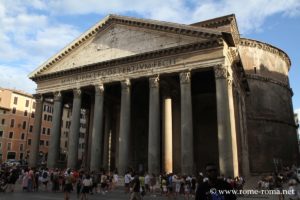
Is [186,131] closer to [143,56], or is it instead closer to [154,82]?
[154,82]

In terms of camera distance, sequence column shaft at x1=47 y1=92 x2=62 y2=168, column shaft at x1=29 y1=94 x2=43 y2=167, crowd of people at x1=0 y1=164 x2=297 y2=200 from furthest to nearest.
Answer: column shaft at x1=29 y1=94 x2=43 y2=167 → column shaft at x1=47 y1=92 x2=62 y2=168 → crowd of people at x1=0 y1=164 x2=297 y2=200

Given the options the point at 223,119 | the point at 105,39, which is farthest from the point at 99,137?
the point at 223,119

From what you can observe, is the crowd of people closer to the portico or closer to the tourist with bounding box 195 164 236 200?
the portico

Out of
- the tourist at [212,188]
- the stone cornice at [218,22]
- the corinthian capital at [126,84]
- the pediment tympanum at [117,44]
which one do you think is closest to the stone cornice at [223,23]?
the stone cornice at [218,22]

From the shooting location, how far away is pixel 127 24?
78.3 feet

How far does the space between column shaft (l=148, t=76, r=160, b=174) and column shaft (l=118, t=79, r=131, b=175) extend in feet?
6.28

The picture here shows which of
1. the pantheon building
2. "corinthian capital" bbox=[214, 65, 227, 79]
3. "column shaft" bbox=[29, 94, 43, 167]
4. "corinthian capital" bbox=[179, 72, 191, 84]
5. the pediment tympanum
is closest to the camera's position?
"corinthian capital" bbox=[214, 65, 227, 79]

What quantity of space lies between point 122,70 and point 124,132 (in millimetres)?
4897

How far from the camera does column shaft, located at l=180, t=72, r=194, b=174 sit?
60.6ft

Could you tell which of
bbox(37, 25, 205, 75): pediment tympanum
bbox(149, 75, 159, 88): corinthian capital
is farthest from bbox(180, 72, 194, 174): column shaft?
bbox(37, 25, 205, 75): pediment tympanum

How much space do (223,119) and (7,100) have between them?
1491 inches

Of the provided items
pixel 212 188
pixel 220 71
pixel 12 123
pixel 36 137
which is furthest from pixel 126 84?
pixel 12 123

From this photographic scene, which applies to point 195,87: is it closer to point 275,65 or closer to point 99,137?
point 99,137

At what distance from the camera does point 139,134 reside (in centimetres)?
3109
